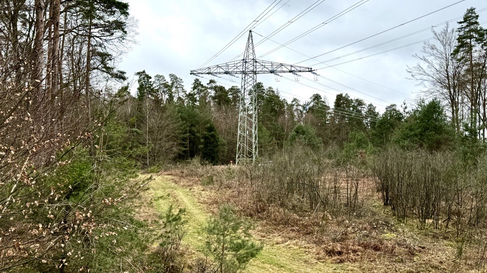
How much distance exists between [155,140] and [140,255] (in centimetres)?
2415

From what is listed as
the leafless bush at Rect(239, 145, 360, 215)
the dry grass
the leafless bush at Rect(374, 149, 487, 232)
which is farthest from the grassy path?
the leafless bush at Rect(374, 149, 487, 232)

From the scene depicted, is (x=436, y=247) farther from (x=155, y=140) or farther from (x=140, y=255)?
(x=155, y=140)

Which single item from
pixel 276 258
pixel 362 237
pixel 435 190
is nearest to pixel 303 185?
pixel 362 237

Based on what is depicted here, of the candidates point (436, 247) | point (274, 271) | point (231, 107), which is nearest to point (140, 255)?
point (274, 271)

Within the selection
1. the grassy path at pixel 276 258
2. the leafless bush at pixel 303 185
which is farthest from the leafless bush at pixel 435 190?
the grassy path at pixel 276 258

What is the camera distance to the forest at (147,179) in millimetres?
2934

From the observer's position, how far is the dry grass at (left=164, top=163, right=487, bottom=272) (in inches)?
222

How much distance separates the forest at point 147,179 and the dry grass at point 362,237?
0.05 meters

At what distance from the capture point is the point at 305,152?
11.0m

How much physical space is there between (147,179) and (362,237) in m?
5.10

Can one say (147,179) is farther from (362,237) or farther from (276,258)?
(362,237)

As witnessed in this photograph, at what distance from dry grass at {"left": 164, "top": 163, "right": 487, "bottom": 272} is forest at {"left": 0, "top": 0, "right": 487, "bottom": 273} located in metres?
0.05

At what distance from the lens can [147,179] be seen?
3.63m

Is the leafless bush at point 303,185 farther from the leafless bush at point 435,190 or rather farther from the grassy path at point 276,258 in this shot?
the grassy path at point 276,258
